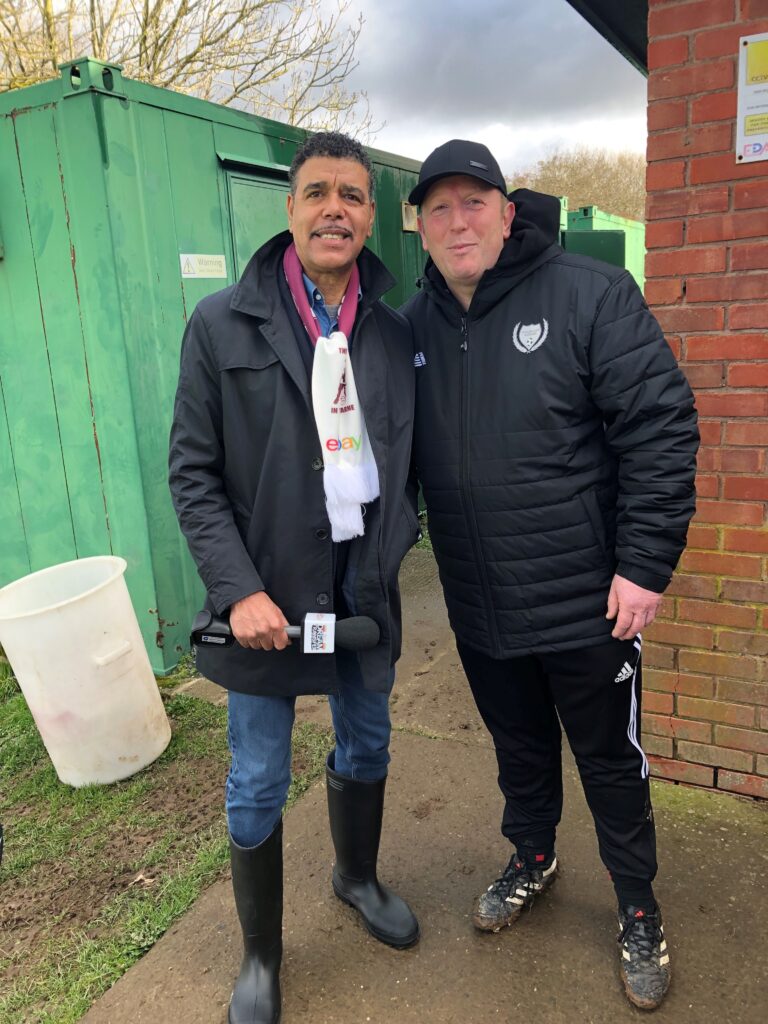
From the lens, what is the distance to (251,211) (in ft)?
14.9

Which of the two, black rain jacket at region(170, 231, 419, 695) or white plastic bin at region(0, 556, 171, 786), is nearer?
black rain jacket at region(170, 231, 419, 695)

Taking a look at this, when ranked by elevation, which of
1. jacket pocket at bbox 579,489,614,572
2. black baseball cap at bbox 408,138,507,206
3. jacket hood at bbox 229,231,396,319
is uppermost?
black baseball cap at bbox 408,138,507,206

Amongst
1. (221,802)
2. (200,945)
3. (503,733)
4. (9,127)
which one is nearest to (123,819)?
(221,802)

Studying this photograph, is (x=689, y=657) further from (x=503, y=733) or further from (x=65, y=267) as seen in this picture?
(x=65, y=267)

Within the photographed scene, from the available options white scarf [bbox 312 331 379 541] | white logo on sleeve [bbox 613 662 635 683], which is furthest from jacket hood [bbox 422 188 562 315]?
white logo on sleeve [bbox 613 662 635 683]

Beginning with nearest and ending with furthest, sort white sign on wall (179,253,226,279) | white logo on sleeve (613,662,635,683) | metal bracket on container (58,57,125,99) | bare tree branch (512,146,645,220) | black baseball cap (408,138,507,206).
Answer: black baseball cap (408,138,507,206) → white logo on sleeve (613,662,635,683) → metal bracket on container (58,57,125,99) → white sign on wall (179,253,226,279) → bare tree branch (512,146,645,220)

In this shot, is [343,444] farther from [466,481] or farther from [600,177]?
[600,177]

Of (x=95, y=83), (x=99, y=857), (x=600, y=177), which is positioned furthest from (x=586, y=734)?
(x=600, y=177)

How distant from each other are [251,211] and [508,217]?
2.86 m

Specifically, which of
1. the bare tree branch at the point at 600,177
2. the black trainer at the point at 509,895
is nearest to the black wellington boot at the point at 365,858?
the black trainer at the point at 509,895

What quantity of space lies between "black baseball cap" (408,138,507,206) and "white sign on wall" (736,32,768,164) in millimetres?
926

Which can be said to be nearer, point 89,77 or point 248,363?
point 248,363

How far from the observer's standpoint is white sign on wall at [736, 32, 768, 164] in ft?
7.75

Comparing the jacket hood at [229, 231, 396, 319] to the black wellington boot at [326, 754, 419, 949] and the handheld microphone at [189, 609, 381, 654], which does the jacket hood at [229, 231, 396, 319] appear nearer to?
the handheld microphone at [189, 609, 381, 654]
